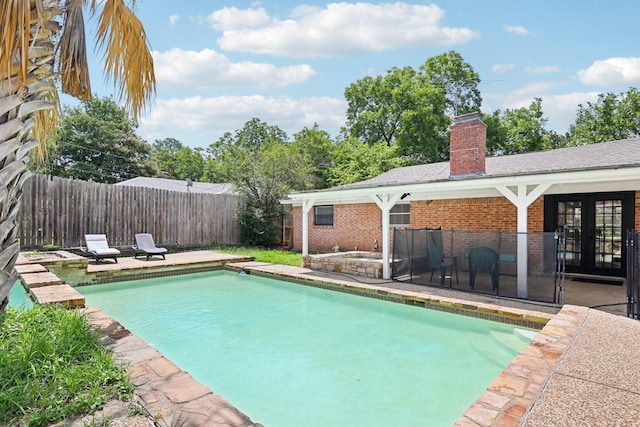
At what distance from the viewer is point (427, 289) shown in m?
7.47

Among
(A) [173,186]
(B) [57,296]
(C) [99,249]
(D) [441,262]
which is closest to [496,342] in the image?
(D) [441,262]

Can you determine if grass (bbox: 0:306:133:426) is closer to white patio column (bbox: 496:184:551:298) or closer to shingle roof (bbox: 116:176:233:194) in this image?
white patio column (bbox: 496:184:551:298)

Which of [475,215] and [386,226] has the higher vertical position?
[475,215]

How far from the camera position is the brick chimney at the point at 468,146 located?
9.50 metres

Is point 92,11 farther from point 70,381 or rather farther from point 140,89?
point 70,381

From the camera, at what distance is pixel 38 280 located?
6.09 metres

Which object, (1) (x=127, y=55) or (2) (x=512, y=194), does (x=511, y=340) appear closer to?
(2) (x=512, y=194)

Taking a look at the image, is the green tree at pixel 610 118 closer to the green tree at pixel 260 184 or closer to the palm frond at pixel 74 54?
the green tree at pixel 260 184

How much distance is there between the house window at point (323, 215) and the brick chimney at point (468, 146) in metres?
5.65

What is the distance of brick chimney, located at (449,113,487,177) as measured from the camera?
950cm

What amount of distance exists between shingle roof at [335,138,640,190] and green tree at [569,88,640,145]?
16309mm

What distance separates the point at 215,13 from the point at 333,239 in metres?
8.72

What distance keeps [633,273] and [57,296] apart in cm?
830

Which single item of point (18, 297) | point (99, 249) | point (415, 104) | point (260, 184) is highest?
point (415, 104)
